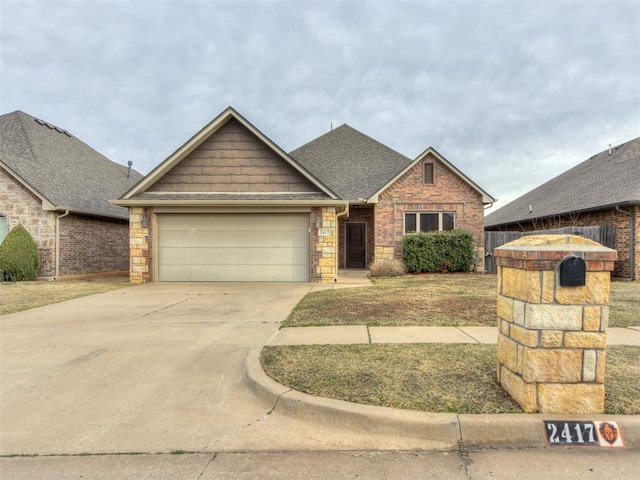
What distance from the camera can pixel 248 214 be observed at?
42.6 feet

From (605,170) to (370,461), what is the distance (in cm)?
2009

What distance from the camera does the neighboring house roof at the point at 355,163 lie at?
16.0m

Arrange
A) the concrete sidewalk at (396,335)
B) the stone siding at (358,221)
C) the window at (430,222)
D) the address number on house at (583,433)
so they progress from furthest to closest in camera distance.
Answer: the stone siding at (358,221) < the window at (430,222) < the concrete sidewalk at (396,335) < the address number on house at (583,433)

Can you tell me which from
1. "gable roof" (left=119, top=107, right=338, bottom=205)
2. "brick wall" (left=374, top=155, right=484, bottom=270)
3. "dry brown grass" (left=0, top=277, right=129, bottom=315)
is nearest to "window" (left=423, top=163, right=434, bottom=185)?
"brick wall" (left=374, top=155, right=484, bottom=270)

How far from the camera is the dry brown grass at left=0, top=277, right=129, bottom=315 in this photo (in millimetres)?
8578

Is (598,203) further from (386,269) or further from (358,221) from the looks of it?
(358,221)

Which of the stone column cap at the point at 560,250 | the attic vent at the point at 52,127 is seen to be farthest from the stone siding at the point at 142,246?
the stone column cap at the point at 560,250

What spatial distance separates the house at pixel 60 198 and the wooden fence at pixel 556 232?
16.4 metres

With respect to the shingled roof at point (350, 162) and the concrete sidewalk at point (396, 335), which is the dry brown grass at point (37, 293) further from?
the shingled roof at point (350, 162)

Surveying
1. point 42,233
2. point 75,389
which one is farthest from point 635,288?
point 42,233

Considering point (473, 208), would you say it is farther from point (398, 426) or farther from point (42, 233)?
point (42, 233)

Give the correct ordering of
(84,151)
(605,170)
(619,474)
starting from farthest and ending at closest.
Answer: (84,151) → (605,170) → (619,474)

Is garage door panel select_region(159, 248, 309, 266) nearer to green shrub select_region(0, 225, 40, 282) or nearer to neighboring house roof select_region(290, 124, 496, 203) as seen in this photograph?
neighboring house roof select_region(290, 124, 496, 203)

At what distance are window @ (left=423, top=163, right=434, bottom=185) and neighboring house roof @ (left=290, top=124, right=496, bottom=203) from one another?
1.39 ft
